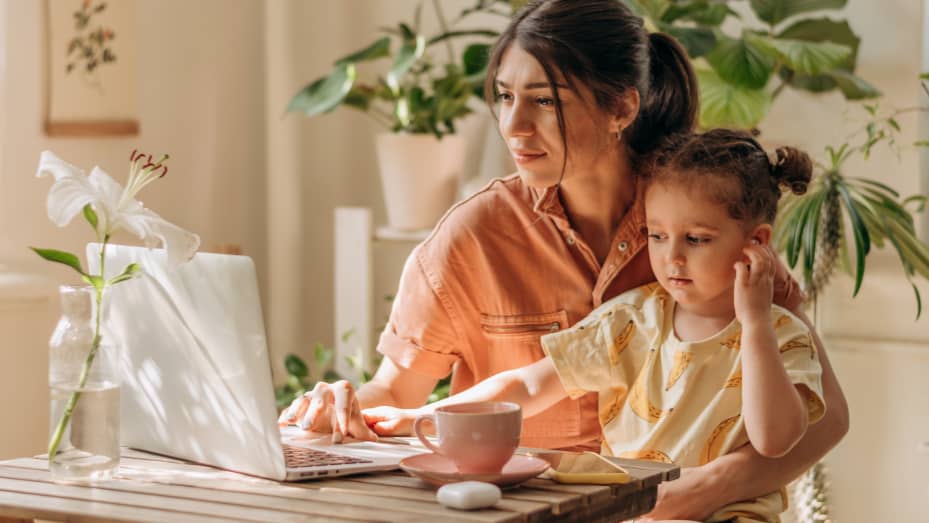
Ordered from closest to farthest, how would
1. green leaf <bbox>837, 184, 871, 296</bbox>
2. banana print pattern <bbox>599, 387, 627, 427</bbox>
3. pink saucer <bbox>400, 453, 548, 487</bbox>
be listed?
pink saucer <bbox>400, 453, 548, 487</bbox> < banana print pattern <bbox>599, 387, 627, 427</bbox> < green leaf <bbox>837, 184, 871, 296</bbox>

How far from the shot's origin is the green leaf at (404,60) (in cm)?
293

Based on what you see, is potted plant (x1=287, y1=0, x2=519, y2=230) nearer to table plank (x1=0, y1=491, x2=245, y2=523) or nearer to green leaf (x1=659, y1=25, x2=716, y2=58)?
green leaf (x1=659, y1=25, x2=716, y2=58)

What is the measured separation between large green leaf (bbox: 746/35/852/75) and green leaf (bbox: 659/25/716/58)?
10 cm

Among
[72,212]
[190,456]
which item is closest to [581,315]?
[190,456]

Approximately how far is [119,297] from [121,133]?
5.22 feet

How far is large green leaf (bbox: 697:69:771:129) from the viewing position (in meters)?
2.61

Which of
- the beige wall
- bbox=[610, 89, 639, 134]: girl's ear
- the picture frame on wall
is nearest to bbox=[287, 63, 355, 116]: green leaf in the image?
the picture frame on wall

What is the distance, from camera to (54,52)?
9.10ft

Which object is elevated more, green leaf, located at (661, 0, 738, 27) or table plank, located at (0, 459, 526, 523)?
green leaf, located at (661, 0, 738, 27)

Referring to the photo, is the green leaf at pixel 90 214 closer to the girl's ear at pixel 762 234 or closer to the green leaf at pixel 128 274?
the green leaf at pixel 128 274

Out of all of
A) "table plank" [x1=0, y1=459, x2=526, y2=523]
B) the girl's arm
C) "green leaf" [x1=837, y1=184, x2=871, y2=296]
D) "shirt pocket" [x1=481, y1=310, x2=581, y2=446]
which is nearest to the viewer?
"table plank" [x1=0, y1=459, x2=526, y2=523]

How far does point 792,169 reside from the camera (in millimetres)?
1767

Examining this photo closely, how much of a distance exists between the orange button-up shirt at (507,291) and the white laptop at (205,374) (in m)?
0.43

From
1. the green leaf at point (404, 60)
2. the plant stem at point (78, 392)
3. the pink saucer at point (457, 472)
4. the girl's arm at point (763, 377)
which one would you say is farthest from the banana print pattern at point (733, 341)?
the green leaf at point (404, 60)
